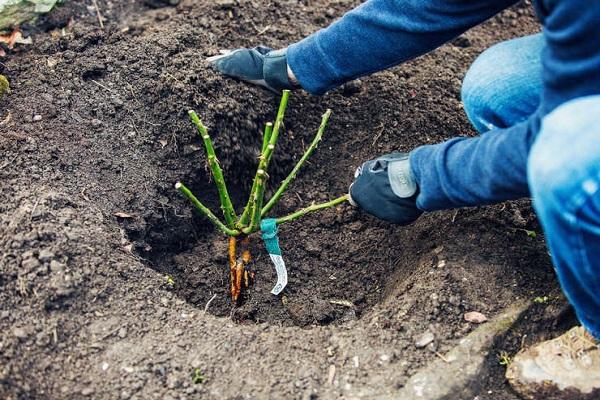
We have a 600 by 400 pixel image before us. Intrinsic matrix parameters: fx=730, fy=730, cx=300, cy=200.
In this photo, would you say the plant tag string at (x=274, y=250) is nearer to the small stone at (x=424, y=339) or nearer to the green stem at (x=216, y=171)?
the green stem at (x=216, y=171)

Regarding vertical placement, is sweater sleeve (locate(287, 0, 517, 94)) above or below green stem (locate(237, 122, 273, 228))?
above

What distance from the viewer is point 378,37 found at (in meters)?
2.07

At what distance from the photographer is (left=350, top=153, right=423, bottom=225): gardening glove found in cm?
201

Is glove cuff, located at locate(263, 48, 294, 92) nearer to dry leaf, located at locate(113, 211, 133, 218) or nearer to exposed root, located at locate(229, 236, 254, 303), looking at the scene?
exposed root, located at locate(229, 236, 254, 303)

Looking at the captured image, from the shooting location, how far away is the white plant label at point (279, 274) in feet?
7.18

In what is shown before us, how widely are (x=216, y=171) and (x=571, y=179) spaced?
3.13 feet

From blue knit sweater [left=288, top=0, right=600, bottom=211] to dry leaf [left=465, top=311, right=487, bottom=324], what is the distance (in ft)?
0.99

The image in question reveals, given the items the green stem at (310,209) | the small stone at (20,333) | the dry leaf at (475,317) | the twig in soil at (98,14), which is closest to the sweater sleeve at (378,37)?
the green stem at (310,209)

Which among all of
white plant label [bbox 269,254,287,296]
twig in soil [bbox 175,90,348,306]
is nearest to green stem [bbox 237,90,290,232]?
twig in soil [bbox 175,90,348,306]

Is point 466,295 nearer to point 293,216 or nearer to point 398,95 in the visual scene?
point 293,216

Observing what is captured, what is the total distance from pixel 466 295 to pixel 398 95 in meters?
0.84

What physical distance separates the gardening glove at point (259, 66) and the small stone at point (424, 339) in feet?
2.94

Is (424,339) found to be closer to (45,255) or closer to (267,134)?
(267,134)

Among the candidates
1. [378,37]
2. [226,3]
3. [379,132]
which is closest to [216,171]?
[378,37]
